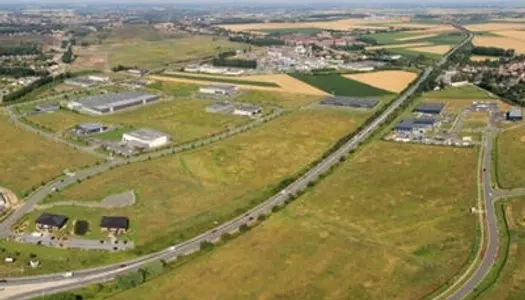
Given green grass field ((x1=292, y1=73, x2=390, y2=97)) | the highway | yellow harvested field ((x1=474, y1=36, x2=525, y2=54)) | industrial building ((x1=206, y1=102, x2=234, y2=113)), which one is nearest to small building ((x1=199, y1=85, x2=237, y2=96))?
industrial building ((x1=206, y1=102, x2=234, y2=113))

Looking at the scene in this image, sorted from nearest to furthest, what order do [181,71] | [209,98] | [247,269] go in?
[247,269] < [209,98] < [181,71]

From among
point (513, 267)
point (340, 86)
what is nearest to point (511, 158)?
point (513, 267)

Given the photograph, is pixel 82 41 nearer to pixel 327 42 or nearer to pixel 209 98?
pixel 327 42

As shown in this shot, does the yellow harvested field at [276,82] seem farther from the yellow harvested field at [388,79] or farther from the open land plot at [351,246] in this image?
the open land plot at [351,246]

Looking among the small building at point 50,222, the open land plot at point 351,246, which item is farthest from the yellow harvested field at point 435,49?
the small building at point 50,222

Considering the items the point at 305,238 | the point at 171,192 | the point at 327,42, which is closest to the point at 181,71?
the point at 327,42

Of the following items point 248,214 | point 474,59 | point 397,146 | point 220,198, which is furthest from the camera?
point 474,59

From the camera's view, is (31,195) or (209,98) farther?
(209,98)
